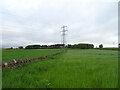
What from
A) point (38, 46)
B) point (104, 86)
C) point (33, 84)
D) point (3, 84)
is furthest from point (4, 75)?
point (38, 46)

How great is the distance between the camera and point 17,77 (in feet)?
16.6

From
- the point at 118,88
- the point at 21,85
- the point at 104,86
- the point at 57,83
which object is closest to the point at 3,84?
the point at 21,85

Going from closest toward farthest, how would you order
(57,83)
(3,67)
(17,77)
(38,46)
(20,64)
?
(57,83) < (17,77) < (3,67) < (20,64) < (38,46)

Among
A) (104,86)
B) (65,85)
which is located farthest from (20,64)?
(104,86)

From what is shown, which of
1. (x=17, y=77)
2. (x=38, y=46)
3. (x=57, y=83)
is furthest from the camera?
(x=38, y=46)

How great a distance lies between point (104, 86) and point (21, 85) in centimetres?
256

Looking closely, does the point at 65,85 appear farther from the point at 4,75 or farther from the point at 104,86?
the point at 4,75

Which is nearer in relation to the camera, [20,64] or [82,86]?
[82,86]

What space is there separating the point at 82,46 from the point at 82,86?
280 feet

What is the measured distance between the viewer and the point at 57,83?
14.8ft

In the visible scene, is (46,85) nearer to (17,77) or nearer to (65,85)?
(65,85)

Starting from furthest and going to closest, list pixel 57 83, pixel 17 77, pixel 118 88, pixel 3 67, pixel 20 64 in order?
pixel 20 64 → pixel 3 67 → pixel 17 77 → pixel 57 83 → pixel 118 88

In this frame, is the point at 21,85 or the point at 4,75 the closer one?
the point at 21,85

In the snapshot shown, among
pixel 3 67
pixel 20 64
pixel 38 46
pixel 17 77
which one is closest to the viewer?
pixel 17 77
